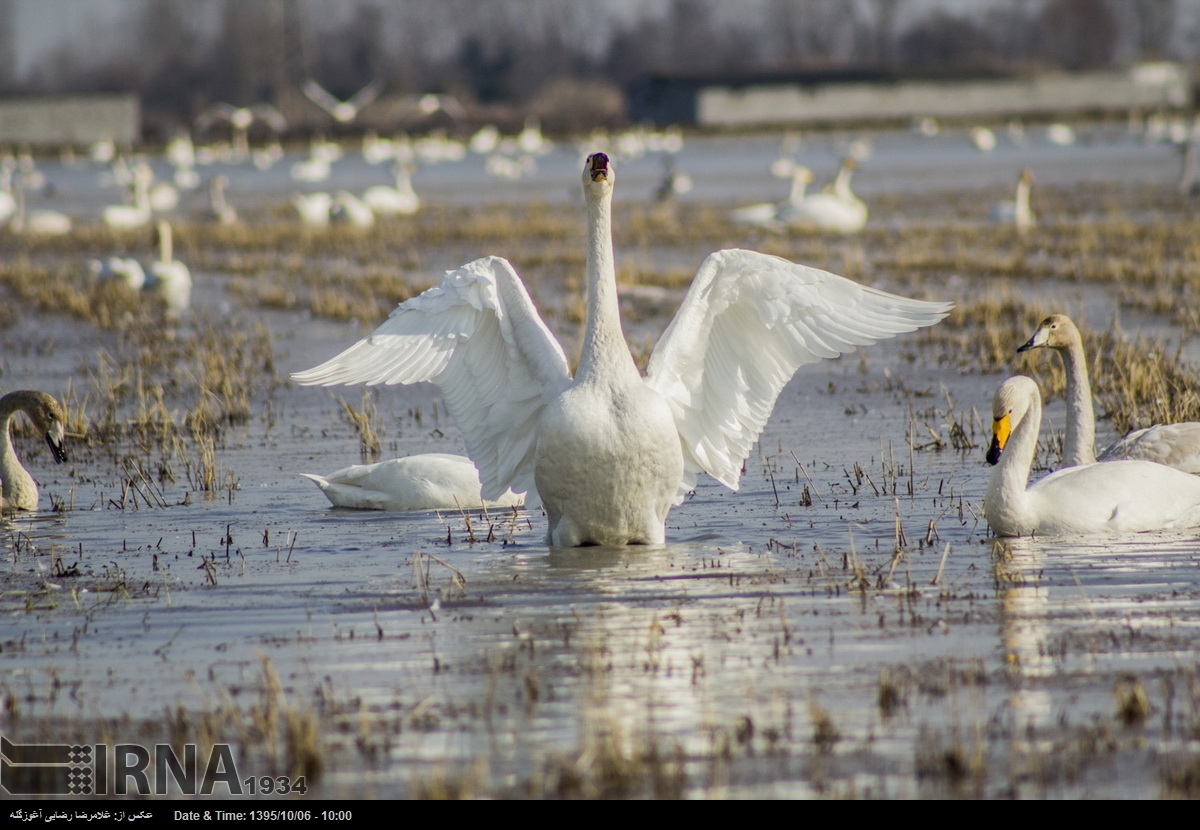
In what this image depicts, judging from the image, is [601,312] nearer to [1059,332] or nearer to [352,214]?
[1059,332]

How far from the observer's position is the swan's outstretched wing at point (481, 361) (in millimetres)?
6379

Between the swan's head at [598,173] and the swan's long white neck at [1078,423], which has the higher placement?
the swan's head at [598,173]

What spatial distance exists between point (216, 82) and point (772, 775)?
12946cm

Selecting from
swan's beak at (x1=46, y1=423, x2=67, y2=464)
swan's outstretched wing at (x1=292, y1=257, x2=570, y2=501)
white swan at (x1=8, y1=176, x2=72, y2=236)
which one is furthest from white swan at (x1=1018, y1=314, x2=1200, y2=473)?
white swan at (x1=8, y1=176, x2=72, y2=236)

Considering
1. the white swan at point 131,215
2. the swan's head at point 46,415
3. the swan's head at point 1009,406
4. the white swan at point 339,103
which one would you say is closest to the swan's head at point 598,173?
the swan's head at point 1009,406

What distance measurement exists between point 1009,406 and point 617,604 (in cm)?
206

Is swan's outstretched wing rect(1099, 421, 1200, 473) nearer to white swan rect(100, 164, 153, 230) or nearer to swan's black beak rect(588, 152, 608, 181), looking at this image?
swan's black beak rect(588, 152, 608, 181)

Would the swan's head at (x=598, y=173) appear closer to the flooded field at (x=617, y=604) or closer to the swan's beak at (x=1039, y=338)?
the flooded field at (x=617, y=604)

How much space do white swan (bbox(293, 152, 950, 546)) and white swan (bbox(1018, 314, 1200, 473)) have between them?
1.11 m

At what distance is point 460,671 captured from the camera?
4625 mm

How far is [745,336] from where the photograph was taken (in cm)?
669

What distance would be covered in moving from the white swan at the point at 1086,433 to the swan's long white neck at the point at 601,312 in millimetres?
1893

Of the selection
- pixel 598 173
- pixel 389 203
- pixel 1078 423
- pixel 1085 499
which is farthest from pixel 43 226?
pixel 1085 499

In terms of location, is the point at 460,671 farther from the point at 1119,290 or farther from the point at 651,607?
the point at 1119,290
